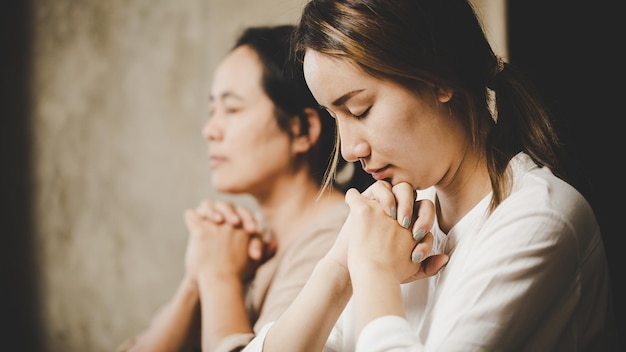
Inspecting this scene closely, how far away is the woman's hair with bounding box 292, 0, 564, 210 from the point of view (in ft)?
2.60

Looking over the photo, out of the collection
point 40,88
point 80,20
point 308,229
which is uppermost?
point 80,20

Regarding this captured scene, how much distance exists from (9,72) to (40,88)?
0.52 ft

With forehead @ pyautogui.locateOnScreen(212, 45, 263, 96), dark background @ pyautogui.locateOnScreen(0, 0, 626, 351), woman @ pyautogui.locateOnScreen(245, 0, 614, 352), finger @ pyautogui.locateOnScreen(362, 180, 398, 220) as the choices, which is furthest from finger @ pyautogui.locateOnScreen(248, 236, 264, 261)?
dark background @ pyautogui.locateOnScreen(0, 0, 626, 351)

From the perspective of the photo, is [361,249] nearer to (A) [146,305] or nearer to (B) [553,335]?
(B) [553,335]

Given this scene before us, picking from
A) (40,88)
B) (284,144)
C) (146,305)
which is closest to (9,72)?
(40,88)

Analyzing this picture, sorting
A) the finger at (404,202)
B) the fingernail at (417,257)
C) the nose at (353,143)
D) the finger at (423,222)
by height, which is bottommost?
the fingernail at (417,257)

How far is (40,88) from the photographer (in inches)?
103

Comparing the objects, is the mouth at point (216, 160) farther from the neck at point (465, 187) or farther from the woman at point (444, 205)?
the neck at point (465, 187)

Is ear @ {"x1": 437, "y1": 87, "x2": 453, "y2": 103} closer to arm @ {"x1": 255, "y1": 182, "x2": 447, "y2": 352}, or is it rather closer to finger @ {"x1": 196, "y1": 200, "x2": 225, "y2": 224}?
arm @ {"x1": 255, "y1": 182, "x2": 447, "y2": 352}

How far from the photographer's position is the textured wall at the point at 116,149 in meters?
2.18

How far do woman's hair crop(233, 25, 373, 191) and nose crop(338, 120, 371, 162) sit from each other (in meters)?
0.52

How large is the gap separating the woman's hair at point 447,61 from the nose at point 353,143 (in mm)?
89

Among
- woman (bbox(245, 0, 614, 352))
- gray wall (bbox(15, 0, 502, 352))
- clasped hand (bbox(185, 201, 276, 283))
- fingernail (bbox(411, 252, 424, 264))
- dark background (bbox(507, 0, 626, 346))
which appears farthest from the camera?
gray wall (bbox(15, 0, 502, 352))

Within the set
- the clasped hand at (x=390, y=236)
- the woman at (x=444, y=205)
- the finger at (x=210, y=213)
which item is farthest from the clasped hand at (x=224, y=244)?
the clasped hand at (x=390, y=236)
